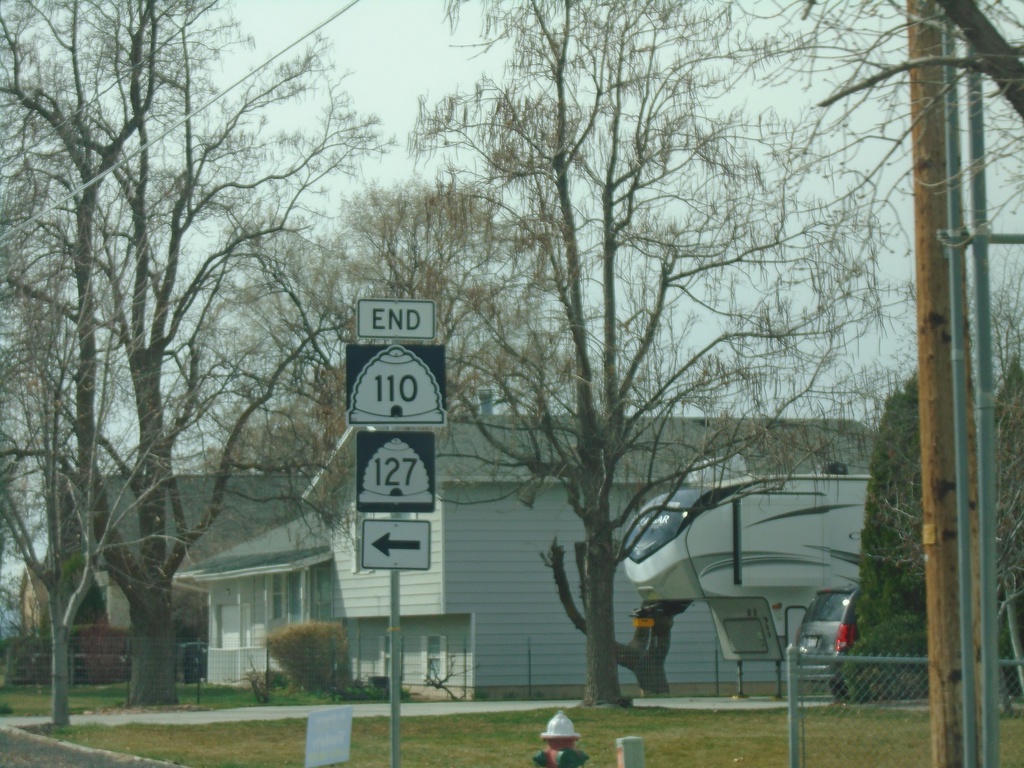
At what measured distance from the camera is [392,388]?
881cm

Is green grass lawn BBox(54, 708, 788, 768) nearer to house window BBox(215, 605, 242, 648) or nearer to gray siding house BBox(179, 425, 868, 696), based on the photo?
gray siding house BBox(179, 425, 868, 696)

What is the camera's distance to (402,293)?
60.6ft

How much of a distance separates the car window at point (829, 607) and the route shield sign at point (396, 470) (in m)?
12.7

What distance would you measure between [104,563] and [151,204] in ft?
22.1

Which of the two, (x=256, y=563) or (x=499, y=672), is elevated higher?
(x=256, y=563)

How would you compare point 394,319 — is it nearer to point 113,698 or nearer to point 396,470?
point 396,470

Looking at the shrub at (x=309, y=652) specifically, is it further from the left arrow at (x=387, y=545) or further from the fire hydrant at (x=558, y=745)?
→ the fire hydrant at (x=558, y=745)

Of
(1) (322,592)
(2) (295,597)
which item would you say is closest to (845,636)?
(1) (322,592)

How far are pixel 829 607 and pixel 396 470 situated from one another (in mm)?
13158

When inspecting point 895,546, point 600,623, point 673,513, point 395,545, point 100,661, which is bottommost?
point 100,661

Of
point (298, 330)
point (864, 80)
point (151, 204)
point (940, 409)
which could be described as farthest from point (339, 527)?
point (864, 80)

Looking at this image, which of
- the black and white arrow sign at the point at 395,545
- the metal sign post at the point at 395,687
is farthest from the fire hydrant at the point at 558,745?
the black and white arrow sign at the point at 395,545

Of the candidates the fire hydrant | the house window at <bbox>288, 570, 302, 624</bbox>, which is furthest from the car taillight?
the house window at <bbox>288, 570, 302, 624</bbox>

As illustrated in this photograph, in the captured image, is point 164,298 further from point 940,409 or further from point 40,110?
point 940,409
